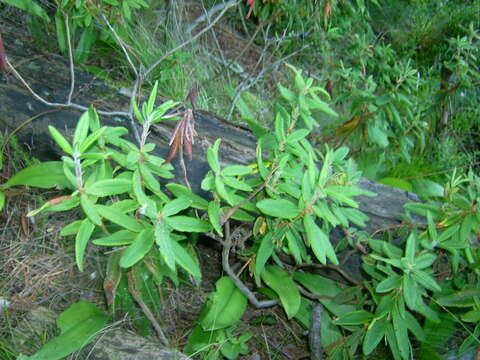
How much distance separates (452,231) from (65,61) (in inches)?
80.5

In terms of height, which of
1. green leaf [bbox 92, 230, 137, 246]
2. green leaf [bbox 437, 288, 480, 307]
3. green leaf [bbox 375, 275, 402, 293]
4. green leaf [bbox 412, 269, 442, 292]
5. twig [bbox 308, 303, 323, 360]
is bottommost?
twig [bbox 308, 303, 323, 360]

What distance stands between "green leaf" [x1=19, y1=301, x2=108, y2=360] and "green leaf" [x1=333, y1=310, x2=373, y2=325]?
0.90m

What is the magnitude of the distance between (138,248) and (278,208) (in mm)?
419

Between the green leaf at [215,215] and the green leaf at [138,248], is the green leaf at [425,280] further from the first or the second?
the green leaf at [138,248]

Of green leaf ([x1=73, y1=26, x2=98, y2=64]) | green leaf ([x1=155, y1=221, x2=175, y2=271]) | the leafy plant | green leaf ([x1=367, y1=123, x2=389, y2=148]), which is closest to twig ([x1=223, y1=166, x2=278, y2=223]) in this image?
the leafy plant

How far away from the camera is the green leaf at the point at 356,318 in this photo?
1.57 m

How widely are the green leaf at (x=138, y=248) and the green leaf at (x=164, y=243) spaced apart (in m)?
0.05

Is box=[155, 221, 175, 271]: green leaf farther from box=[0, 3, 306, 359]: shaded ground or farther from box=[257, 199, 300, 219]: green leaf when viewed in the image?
box=[0, 3, 306, 359]: shaded ground

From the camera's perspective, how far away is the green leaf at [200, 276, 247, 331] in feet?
5.23

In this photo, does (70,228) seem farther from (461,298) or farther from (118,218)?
(461,298)

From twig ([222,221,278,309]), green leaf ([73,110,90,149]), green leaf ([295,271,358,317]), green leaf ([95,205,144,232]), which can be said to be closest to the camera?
green leaf ([73,110,90,149])

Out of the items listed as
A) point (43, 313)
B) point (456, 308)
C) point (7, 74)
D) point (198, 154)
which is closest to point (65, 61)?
point (7, 74)

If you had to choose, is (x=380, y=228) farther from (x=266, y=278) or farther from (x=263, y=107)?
(x=263, y=107)

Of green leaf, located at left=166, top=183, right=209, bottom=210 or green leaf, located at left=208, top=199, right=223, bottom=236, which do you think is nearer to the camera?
green leaf, located at left=208, top=199, right=223, bottom=236
